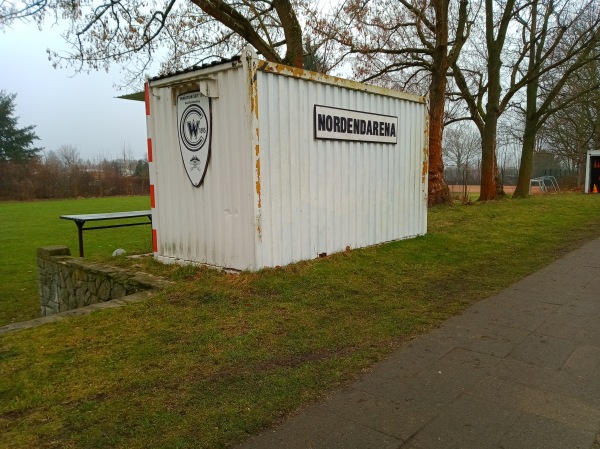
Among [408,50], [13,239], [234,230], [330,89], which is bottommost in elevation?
[13,239]

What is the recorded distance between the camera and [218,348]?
4000 millimetres

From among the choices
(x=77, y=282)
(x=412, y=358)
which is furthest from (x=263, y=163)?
(x=77, y=282)

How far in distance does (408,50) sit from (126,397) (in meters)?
16.7

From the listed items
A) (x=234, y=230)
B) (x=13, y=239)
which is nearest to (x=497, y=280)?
(x=234, y=230)

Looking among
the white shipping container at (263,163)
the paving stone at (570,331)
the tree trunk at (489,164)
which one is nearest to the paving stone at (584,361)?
the paving stone at (570,331)

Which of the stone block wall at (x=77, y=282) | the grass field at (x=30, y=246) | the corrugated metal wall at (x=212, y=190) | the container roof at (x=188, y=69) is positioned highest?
the container roof at (x=188, y=69)

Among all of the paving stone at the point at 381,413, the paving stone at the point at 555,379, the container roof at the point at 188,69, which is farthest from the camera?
the container roof at the point at 188,69

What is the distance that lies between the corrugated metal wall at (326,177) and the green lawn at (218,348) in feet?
1.43

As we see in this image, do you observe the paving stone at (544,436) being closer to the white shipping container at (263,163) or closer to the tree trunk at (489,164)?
the white shipping container at (263,163)

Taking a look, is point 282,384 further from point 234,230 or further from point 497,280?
point 497,280

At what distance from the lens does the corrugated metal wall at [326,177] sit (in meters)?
6.33

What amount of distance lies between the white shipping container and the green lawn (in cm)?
44

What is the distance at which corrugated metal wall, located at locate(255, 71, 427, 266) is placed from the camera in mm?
6332

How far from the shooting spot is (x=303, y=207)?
6.88 meters
